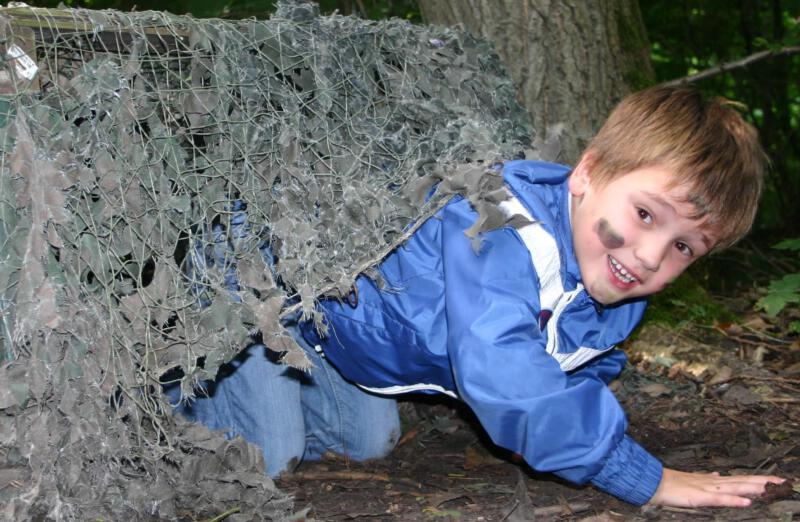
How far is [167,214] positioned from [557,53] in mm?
2131

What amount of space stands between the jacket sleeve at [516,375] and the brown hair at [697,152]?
436 millimetres

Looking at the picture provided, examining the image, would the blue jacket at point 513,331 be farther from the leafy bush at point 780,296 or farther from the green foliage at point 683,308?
the green foliage at point 683,308

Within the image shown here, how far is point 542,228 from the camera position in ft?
8.13

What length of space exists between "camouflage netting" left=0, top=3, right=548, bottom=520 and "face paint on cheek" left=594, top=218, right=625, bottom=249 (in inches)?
12.9

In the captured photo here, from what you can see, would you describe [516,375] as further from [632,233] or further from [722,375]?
[722,375]

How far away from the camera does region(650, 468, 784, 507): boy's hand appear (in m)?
2.52

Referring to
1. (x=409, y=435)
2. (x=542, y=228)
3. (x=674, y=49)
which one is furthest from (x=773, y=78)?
(x=542, y=228)

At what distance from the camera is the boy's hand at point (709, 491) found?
252cm

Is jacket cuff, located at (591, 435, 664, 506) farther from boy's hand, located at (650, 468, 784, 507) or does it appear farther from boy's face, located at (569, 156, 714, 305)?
boy's face, located at (569, 156, 714, 305)

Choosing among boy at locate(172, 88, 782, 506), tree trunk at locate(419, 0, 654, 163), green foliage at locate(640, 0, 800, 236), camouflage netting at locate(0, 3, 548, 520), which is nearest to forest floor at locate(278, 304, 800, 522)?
boy at locate(172, 88, 782, 506)

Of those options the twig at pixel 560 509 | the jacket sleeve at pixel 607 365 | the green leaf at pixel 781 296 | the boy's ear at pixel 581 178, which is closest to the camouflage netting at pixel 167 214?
the boy's ear at pixel 581 178

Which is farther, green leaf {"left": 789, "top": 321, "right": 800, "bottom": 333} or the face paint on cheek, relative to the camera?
green leaf {"left": 789, "top": 321, "right": 800, "bottom": 333}

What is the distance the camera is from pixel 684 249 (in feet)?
8.33

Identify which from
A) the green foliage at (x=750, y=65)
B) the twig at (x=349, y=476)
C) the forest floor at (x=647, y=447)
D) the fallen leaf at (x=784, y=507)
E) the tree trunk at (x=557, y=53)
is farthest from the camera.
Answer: the green foliage at (x=750, y=65)
